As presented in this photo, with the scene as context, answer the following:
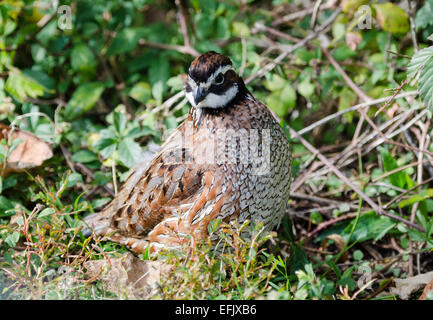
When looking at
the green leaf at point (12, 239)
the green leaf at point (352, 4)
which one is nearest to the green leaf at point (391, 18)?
the green leaf at point (352, 4)

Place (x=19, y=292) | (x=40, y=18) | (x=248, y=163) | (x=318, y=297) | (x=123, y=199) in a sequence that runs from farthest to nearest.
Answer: (x=40, y=18) → (x=123, y=199) → (x=248, y=163) → (x=19, y=292) → (x=318, y=297)

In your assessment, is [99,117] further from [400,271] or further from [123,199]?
[400,271]

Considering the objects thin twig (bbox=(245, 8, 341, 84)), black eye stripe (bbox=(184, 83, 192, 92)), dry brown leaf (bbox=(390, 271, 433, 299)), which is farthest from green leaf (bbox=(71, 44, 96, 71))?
dry brown leaf (bbox=(390, 271, 433, 299))

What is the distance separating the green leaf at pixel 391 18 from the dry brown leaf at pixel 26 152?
290 centimetres

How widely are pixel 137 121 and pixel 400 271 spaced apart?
243cm

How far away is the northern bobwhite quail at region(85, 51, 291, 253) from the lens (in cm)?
291

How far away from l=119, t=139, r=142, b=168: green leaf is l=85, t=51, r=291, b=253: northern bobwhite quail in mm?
440

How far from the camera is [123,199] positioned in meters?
3.45

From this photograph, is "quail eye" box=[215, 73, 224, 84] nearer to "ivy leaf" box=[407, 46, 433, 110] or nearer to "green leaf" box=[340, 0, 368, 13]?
"ivy leaf" box=[407, 46, 433, 110]

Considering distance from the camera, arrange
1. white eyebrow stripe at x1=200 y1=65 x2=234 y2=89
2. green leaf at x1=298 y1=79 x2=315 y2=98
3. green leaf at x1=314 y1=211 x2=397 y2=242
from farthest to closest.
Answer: green leaf at x1=298 y1=79 x2=315 y2=98 < green leaf at x1=314 y1=211 x2=397 y2=242 < white eyebrow stripe at x1=200 y1=65 x2=234 y2=89

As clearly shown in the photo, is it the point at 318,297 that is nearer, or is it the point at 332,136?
the point at 318,297

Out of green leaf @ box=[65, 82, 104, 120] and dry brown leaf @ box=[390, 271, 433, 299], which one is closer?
dry brown leaf @ box=[390, 271, 433, 299]

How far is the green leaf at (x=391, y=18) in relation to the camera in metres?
4.01

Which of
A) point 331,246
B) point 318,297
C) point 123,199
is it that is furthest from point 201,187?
point 331,246
